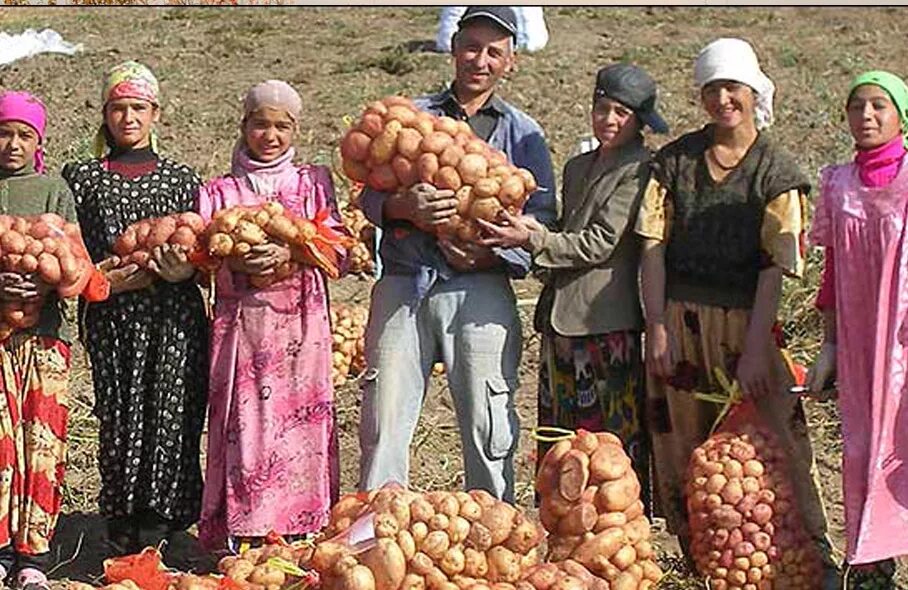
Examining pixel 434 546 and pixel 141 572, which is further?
pixel 141 572

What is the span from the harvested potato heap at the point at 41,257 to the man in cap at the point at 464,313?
75 centimetres

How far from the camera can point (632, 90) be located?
155 inches

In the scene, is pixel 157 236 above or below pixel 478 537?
above

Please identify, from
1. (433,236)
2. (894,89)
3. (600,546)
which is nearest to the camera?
(600,546)

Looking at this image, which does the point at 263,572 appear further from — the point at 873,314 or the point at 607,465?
the point at 873,314

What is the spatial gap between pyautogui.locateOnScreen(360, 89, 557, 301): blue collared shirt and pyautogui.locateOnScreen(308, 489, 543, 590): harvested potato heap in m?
0.90

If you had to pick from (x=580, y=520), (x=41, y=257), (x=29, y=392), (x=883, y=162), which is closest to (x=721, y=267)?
(x=883, y=162)

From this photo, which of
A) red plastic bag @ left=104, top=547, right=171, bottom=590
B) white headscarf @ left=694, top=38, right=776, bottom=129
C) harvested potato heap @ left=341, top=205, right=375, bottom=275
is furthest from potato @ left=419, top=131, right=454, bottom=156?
harvested potato heap @ left=341, top=205, right=375, bottom=275

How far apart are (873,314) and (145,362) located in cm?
195

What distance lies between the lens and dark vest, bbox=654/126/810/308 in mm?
3846

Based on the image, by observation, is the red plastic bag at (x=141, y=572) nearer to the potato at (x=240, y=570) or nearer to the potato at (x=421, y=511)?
the potato at (x=240, y=570)

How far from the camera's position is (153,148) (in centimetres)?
431

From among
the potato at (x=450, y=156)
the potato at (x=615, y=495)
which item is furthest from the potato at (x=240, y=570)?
the potato at (x=450, y=156)

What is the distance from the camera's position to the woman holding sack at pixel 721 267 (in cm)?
383
